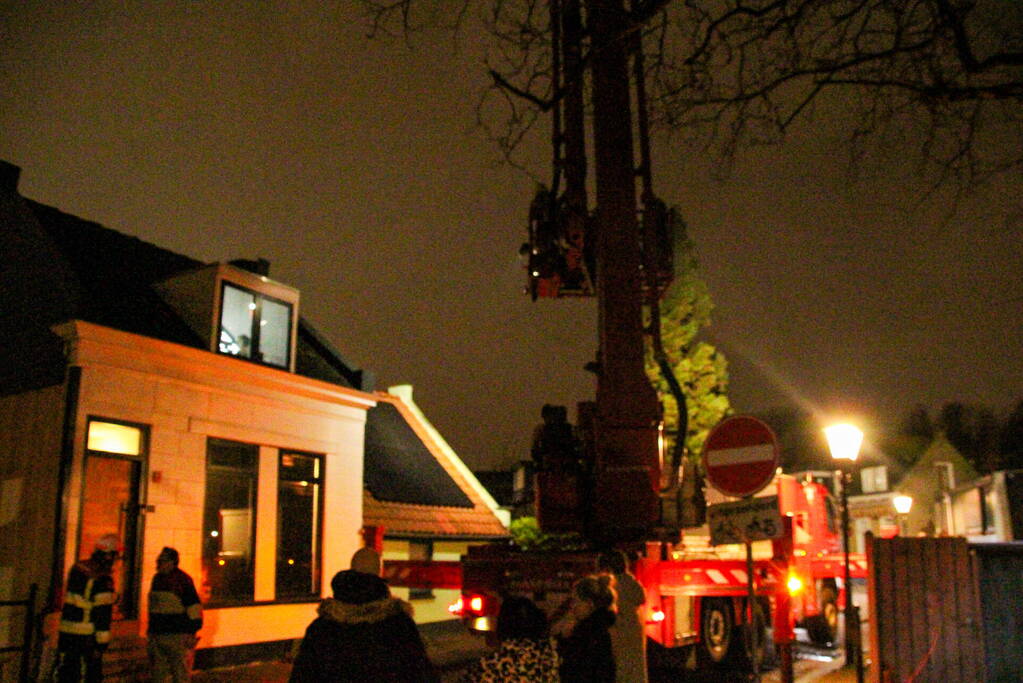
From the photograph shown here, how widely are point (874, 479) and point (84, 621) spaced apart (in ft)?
187

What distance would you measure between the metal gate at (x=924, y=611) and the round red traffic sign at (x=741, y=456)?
8.31 ft

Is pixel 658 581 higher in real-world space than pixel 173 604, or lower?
higher

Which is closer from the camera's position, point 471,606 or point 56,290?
point 471,606

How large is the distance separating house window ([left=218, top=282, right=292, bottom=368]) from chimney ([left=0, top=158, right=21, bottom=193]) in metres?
3.30

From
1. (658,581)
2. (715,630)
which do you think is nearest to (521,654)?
(658,581)

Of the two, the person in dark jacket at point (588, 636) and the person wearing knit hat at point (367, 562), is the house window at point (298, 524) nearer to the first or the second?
the person in dark jacket at point (588, 636)

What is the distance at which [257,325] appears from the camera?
14773 mm

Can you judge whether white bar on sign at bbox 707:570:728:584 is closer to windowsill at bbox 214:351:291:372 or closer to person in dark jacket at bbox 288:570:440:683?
person in dark jacket at bbox 288:570:440:683

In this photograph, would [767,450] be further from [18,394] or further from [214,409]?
[18,394]

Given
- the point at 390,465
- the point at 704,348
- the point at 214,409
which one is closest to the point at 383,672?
the point at 214,409

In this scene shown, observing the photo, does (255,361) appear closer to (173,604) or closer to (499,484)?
(173,604)

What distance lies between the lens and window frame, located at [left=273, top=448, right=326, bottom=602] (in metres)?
14.2

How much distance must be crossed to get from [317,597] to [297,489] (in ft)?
5.85

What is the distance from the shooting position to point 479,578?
948 cm
